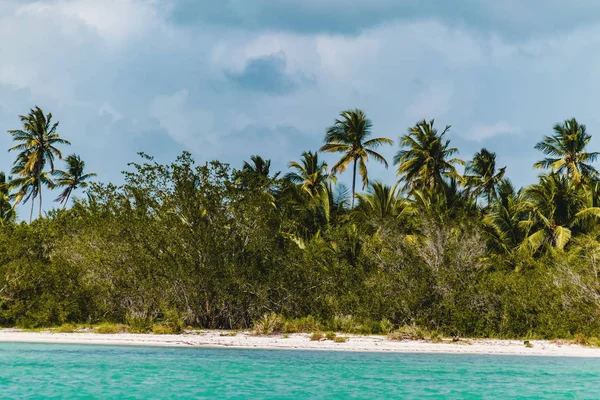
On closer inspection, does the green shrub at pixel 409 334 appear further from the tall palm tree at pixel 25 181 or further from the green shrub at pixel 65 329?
the tall palm tree at pixel 25 181

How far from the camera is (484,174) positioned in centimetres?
4247

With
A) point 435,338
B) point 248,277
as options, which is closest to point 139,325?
point 248,277

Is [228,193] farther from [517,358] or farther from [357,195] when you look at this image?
[357,195]

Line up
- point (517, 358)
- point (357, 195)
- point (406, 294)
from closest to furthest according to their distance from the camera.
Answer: point (517, 358) → point (406, 294) → point (357, 195)

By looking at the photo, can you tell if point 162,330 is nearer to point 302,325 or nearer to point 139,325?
point 139,325

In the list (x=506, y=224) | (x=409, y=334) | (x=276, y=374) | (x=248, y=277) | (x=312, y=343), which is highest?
(x=506, y=224)

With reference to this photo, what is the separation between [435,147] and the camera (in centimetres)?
3712

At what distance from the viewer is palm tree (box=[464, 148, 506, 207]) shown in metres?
42.2

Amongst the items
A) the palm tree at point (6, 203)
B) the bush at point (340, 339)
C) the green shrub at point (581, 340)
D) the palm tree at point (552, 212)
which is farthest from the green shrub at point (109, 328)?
the palm tree at point (6, 203)

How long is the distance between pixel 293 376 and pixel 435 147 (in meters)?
26.8

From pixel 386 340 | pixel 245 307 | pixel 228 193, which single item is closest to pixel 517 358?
pixel 386 340

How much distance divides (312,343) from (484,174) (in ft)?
92.8

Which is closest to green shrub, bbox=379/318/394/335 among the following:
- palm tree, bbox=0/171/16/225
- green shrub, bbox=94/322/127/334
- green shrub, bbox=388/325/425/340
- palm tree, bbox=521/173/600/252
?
green shrub, bbox=388/325/425/340

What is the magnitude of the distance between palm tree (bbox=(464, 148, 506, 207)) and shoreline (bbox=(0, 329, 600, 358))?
24256 millimetres
